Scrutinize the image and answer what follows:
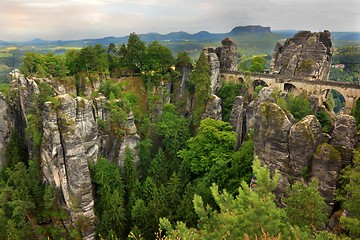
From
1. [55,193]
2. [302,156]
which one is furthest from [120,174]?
[302,156]

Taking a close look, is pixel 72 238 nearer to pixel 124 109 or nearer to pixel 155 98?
pixel 124 109

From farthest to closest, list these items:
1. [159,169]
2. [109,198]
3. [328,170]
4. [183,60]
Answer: [183,60] → [159,169] → [109,198] → [328,170]

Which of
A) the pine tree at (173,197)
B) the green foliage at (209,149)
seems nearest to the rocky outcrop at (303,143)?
the green foliage at (209,149)

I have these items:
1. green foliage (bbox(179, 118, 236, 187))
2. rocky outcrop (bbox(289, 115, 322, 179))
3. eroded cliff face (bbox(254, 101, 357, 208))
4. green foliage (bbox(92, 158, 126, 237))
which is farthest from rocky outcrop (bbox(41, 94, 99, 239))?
rocky outcrop (bbox(289, 115, 322, 179))

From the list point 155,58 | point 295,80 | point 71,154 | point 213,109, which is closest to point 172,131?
point 213,109

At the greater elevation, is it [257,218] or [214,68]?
[214,68]

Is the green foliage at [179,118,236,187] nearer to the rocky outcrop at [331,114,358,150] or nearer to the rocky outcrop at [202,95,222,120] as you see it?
the rocky outcrop at [202,95,222,120]

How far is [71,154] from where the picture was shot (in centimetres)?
3697

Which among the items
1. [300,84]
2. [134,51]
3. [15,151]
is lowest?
[15,151]

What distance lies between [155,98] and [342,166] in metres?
34.2

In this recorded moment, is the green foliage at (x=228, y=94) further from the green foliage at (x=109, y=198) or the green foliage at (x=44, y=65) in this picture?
the green foliage at (x=44, y=65)

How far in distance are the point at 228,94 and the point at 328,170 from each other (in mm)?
31188

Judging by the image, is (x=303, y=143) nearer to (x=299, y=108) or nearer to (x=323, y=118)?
(x=299, y=108)

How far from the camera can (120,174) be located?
1709 inches
